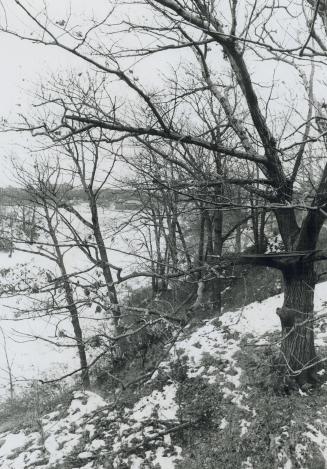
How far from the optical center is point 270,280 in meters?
15.7

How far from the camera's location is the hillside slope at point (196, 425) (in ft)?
18.2

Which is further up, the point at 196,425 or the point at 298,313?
the point at 298,313

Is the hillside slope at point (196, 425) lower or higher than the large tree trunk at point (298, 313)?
lower

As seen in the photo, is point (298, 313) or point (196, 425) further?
point (196, 425)

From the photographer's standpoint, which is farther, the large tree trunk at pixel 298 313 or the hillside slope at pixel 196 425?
the large tree trunk at pixel 298 313

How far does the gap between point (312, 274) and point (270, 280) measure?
32.4 ft

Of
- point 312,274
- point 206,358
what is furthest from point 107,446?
point 312,274

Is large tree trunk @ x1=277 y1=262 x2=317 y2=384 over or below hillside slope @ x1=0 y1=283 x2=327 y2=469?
over

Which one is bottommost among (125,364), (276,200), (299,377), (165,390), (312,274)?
(125,364)

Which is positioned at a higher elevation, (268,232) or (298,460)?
(268,232)

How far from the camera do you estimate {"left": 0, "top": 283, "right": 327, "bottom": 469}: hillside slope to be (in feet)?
18.2

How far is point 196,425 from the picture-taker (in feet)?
20.5

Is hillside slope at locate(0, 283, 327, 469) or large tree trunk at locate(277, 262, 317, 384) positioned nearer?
hillside slope at locate(0, 283, 327, 469)

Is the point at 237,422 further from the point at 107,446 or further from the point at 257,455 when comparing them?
the point at 107,446
